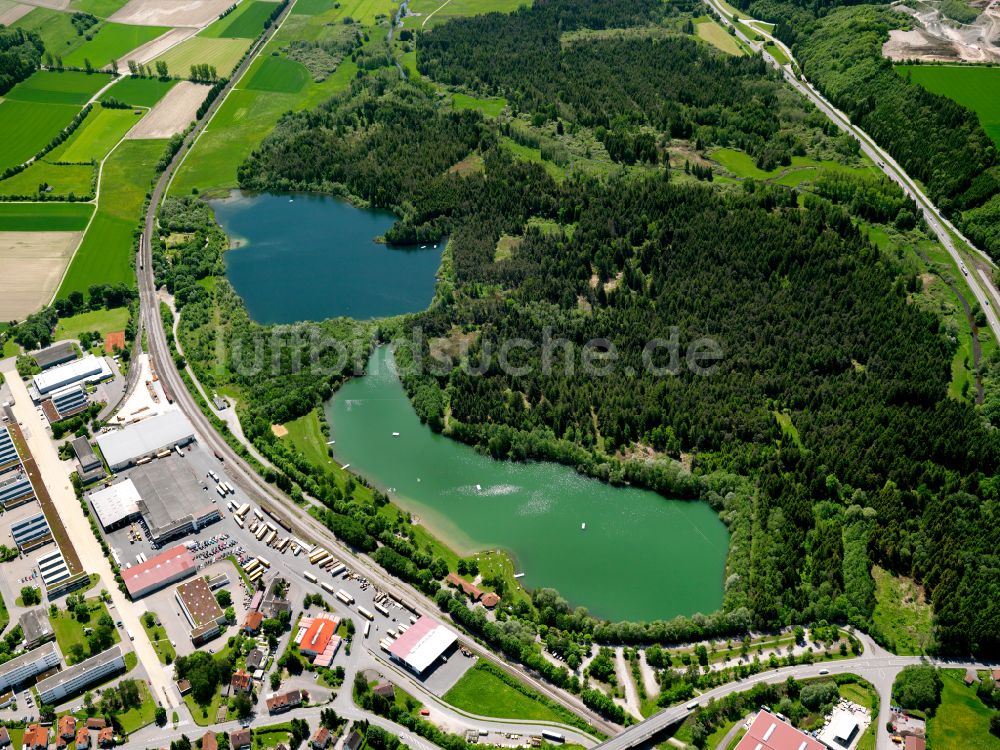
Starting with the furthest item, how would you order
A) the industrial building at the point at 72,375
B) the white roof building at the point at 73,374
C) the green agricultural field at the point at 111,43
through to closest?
the green agricultural field at the point at 111,43 < the white roof building at the point at 73,374 < the industrial building at the point at 72,375

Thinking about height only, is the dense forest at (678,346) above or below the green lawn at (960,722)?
above

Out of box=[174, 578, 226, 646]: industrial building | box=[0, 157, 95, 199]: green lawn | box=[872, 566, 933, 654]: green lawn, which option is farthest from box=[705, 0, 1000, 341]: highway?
box=[0, 157, 95, 199]: green lawn

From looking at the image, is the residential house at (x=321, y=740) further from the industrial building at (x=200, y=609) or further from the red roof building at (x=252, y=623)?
the industrial building at (x=200, y=609)

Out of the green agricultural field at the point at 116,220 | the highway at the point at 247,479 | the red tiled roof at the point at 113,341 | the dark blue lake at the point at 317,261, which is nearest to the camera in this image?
the highway at the point at 247,479

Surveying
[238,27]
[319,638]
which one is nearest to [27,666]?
[319,638]

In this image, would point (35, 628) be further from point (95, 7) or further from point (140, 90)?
point (95, 7)

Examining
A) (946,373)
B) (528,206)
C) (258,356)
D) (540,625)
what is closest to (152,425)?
(258,356)

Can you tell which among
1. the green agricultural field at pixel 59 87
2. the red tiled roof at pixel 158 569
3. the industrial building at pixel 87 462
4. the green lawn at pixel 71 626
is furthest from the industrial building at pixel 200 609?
the green agricultural field at pixel 59 87

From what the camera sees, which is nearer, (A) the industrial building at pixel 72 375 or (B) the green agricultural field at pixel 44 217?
(A) the industrial building at pixel 72 375

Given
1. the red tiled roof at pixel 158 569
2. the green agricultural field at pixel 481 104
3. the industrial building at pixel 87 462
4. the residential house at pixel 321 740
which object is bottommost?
the residential house at pixel 321 740
